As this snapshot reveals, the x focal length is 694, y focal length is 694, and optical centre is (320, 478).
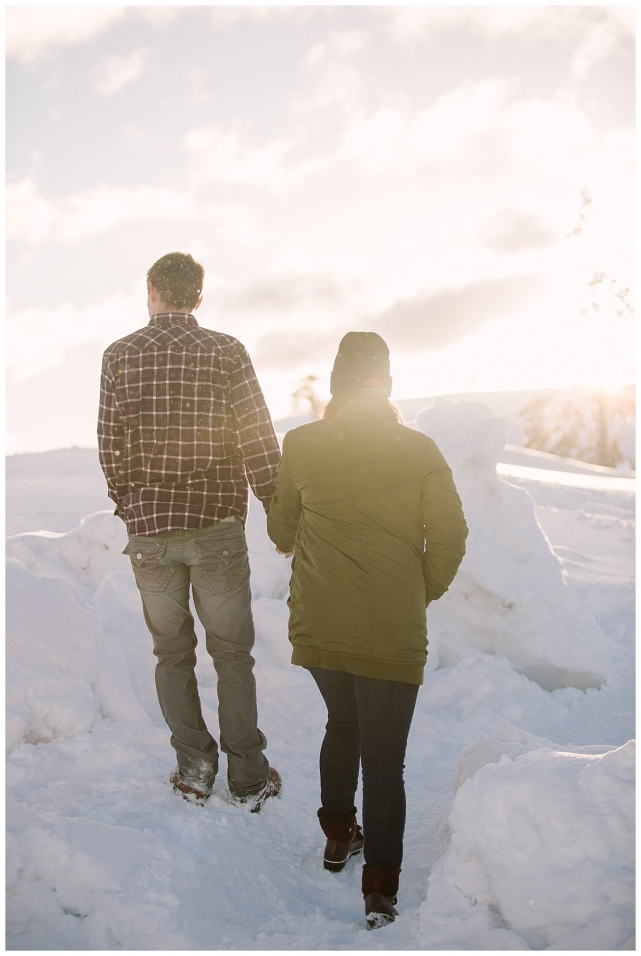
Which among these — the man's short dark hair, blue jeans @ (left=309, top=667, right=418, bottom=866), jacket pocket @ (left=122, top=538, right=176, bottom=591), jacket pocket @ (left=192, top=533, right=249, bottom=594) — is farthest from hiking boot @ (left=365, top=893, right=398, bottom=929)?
the man's short dark hair

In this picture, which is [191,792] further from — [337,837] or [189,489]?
[189,489]

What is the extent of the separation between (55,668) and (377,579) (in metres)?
1.97

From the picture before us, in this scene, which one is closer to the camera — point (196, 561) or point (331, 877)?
point (331, 877)

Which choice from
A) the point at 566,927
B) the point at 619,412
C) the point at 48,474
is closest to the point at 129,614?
the point at 566,927

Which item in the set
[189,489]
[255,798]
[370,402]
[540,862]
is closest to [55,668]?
[255,798]

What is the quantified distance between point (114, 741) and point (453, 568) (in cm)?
192

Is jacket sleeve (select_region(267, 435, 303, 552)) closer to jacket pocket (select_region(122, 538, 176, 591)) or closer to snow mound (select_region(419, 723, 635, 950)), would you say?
jacket pocket (select_region(122, 538, 176, 591))

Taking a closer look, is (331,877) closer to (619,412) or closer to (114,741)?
(114,741)

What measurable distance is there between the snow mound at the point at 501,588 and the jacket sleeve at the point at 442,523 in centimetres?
249

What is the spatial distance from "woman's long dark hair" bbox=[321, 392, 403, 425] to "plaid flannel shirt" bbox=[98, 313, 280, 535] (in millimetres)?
394

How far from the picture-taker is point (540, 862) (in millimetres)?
2148

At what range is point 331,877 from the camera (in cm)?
261

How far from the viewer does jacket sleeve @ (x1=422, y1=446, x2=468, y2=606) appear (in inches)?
92.4

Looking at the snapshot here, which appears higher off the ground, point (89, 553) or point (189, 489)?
point (189, 489)
